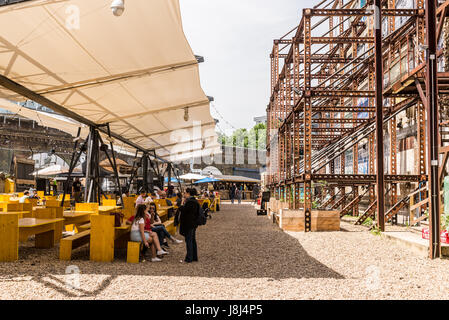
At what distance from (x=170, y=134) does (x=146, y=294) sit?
14675 millimetres

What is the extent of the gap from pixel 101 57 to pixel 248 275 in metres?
5.51

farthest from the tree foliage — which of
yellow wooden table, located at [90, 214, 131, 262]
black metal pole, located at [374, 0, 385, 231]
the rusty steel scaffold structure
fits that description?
yellow wooden table, located at [90, 214, 131, 262]

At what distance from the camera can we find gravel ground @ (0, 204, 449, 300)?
489 centimetres

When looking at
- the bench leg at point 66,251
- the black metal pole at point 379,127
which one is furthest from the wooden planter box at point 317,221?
the bench leg at point 66,251

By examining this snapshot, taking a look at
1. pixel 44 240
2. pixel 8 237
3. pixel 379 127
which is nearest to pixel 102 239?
pixel 8 237

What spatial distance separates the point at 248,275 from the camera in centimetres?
602

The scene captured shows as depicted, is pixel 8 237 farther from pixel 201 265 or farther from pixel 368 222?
pixel 368 222

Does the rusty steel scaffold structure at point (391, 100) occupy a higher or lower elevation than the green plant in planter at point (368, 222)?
higher

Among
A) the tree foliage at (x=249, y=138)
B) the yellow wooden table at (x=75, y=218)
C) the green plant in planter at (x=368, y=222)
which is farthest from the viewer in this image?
the tree foliage at (x=249, y=138)

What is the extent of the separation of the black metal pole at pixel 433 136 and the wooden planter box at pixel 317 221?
14.9 ft

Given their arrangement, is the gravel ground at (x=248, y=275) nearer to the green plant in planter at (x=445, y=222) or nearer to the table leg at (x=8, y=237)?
the table leg at (x=8, y=237)

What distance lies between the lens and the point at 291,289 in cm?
516

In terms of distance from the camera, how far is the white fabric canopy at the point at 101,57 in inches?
264
